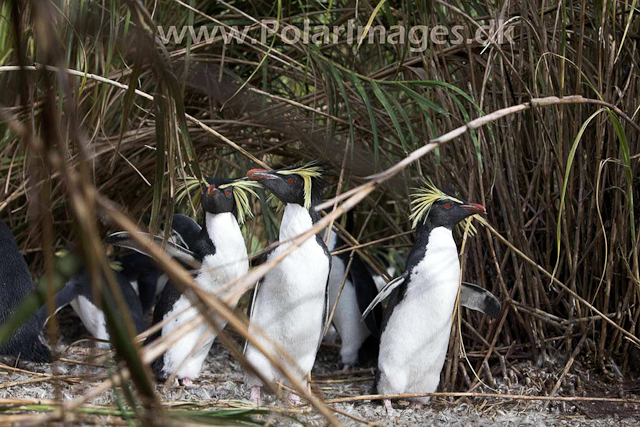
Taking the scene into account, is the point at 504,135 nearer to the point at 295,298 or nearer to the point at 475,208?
the point at 475,208

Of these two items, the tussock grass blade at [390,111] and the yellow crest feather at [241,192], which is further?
the yellow crest feather at [241,192]

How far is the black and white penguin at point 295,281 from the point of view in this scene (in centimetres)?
204

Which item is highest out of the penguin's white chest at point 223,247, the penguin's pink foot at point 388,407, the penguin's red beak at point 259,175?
the penguin's red beak at point 259,175

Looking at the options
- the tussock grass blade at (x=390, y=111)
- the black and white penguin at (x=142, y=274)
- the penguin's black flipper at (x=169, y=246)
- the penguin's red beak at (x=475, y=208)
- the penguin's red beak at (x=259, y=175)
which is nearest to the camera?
the tussock grass blade at (x=390, y=111)

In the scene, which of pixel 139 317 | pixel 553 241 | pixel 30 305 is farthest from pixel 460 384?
pixel 30 305

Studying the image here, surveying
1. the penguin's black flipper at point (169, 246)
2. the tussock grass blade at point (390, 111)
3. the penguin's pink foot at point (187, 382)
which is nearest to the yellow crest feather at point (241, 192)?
the penguin's black flipper at point (169, 246)

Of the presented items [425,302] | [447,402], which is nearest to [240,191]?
[425,302]

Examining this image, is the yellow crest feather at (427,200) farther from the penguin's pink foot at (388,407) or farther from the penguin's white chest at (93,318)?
the penguin's white chest at (93,318)

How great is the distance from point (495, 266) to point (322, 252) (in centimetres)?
53

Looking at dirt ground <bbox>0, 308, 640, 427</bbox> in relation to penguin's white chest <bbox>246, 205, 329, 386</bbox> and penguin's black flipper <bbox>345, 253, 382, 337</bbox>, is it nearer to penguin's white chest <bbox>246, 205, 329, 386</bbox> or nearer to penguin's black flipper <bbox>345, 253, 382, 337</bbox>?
penguin's white chest <bbox>246, 205, 329, 386</bbox>

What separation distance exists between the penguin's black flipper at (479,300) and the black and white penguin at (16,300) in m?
1.27

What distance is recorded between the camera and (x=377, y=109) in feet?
7.55

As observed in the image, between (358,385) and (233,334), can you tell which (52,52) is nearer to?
(358,385)

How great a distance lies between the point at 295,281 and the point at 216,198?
0.42m
